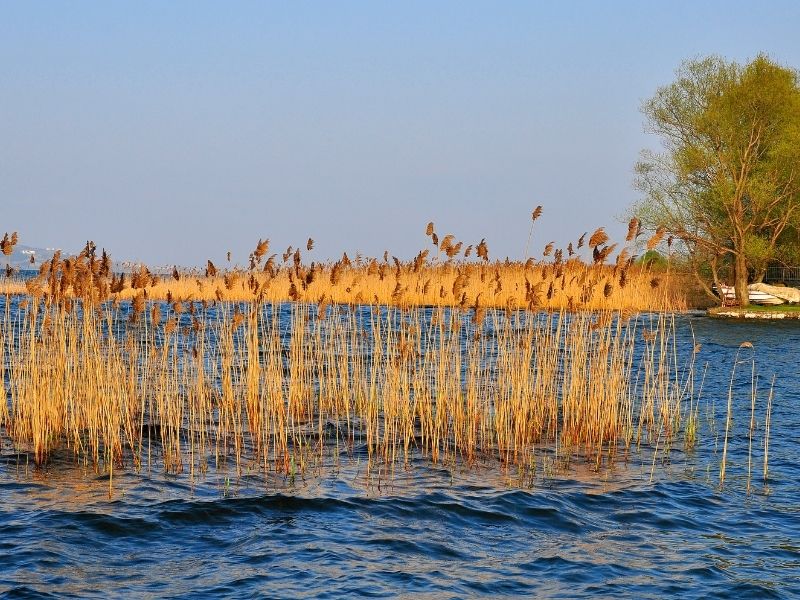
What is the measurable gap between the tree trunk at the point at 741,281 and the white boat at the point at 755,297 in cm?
25

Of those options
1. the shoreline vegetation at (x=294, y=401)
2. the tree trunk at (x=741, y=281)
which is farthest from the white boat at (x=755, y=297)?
the shoreline vegetation at (x=294, y=401)

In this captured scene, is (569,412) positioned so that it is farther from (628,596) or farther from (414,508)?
(628,596)

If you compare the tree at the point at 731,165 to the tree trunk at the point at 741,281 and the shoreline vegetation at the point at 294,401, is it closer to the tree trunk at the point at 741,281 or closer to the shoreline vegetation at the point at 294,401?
the tree trunk at the point at 741,281

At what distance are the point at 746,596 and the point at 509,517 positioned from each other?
6.72ft

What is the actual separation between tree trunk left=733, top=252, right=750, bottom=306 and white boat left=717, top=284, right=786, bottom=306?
25 centimetres

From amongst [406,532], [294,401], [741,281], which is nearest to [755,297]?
[741,281]

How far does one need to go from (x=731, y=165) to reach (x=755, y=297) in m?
4.79

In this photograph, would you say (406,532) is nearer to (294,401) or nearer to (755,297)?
(294,401)

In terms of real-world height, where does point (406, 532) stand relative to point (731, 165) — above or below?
below

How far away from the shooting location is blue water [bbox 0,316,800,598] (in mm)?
6172

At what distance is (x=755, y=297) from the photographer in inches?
1336

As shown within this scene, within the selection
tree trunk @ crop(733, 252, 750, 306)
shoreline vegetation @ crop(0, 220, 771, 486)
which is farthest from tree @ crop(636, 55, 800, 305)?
shoreline vegetation @ crop(0, 220, 771, 486)

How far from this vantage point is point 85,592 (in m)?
5.82

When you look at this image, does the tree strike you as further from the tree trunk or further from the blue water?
the blue water
